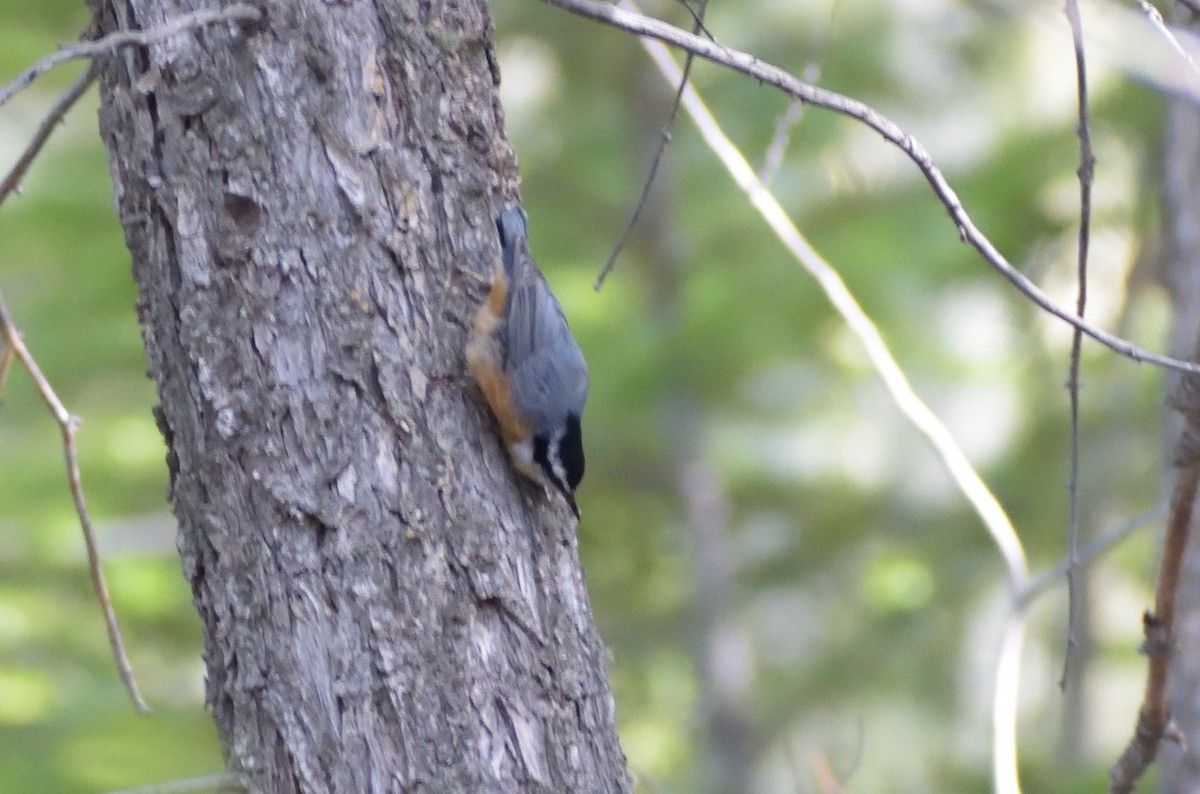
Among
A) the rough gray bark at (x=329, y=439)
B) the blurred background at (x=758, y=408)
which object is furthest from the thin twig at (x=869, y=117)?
the blurred background at (x=758, y=408)

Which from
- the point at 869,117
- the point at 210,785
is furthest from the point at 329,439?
the point at 869,117

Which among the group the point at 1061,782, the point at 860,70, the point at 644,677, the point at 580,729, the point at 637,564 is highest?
the point at 860,70

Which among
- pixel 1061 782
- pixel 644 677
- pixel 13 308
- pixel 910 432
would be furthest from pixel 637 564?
pixel 13 308

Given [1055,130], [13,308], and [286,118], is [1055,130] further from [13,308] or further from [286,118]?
[13,308]

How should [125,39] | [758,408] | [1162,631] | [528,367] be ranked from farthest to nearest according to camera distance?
[758,408]
[528,367]
[1162,631]
[125,39]

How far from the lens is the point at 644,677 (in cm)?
700

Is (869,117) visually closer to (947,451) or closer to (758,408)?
(947,451)

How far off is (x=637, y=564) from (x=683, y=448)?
0.97 m

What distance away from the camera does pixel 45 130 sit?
223cm

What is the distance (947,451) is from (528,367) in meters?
0.92

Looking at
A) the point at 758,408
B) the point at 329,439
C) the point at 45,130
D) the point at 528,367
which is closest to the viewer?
the point at 329,439

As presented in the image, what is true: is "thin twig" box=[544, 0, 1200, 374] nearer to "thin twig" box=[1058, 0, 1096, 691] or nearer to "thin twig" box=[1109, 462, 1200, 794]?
"thin twig" box=[1058, 0, 1096, 691]

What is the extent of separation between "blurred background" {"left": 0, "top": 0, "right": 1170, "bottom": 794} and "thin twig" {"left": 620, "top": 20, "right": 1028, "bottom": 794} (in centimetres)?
181

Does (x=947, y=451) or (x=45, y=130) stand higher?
(x=45, y=130)
